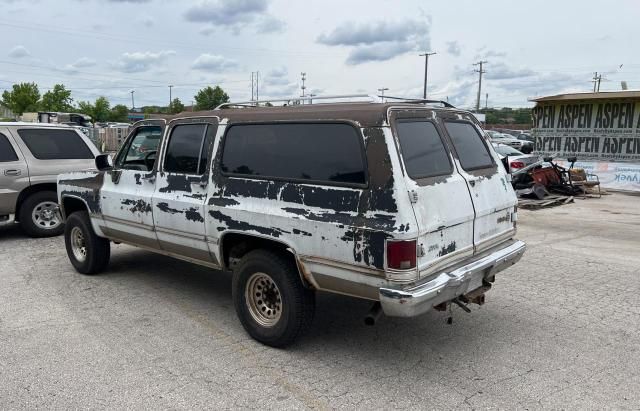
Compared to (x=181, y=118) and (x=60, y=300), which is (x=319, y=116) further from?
(x=60, y=300)

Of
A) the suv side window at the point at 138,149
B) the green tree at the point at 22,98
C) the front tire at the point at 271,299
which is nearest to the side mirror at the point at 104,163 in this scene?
the suv side window at the point at 138,149

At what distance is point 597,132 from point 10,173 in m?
16.4

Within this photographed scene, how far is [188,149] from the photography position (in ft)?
16.3

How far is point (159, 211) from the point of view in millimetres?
5125

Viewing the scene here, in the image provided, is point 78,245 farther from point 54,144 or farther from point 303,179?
point 303,179

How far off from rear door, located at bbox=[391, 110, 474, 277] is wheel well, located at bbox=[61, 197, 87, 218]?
4376mm

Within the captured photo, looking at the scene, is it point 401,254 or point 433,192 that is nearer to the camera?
point 401,254

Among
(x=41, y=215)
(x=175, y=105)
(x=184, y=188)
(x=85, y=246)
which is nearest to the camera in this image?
(x=184, y=188)

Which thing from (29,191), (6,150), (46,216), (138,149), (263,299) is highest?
(138,149)

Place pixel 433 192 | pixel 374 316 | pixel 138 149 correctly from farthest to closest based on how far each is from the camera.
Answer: pixel 138 149 < pixel 374 316 < pixel 433 192

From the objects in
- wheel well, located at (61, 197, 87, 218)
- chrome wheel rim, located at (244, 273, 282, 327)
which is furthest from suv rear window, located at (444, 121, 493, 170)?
wheel well, located at (61, 197, 87, 218)

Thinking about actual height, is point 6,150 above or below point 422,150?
below

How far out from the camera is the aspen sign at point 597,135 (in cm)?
1616

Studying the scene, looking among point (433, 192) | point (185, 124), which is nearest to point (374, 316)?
point (433, 192)
